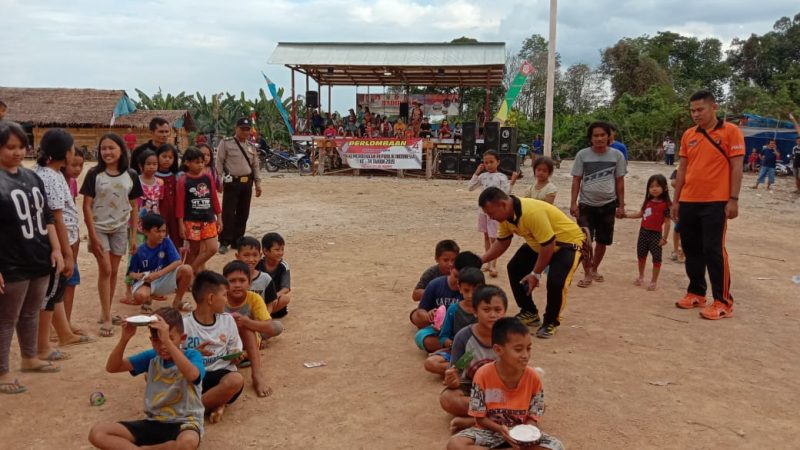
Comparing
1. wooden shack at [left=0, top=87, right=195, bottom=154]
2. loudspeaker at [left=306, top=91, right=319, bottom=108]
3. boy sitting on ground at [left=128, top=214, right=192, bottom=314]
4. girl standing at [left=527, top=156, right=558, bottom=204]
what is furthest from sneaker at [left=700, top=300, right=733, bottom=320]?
wooden shack at [left=0, top=87, right=195, bottom=154]

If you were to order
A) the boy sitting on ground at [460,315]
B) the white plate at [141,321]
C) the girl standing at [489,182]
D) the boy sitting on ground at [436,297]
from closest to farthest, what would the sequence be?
the white plate at [141,321], the boy sitting on ground at [460,315], the boy sitting on ground at [436,297], the girl standing at [489,182]

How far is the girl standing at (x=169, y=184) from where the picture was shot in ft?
19.1

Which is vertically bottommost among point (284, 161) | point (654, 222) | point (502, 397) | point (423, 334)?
point (423, 334)

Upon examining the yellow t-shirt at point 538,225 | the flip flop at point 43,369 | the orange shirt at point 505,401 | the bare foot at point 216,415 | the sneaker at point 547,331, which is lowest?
the bare foot at point 216,415

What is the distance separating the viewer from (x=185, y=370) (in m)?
2.92

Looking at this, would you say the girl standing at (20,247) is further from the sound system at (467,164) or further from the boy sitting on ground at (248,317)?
Result: the sound system at (467,164)

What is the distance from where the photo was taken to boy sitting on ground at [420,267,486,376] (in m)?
3.92

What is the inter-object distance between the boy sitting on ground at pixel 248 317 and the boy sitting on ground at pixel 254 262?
559mm

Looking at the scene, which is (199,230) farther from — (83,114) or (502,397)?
(83,114)

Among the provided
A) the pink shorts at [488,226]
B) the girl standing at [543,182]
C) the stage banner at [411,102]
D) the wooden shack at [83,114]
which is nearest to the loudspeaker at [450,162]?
the stage banner at [411,102]

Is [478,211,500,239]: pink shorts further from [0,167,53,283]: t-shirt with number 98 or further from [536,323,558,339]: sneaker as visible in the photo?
[0,167,53,283]: t-shirt with number 98

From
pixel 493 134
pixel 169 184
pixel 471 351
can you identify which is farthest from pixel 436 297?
pixel 493 134

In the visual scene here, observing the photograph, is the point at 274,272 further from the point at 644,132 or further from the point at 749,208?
the point at 644,132

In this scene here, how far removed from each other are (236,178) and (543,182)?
4.03 metres
